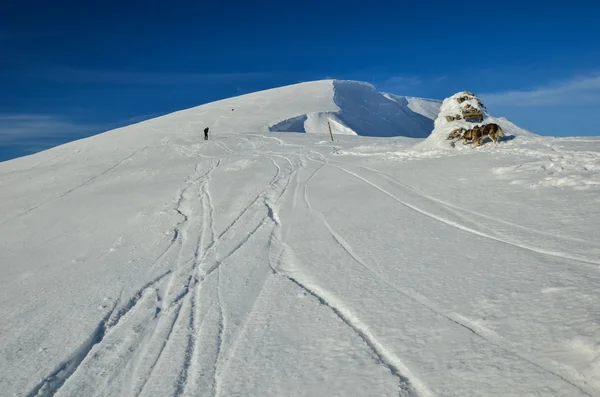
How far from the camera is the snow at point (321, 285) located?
398 centimetres

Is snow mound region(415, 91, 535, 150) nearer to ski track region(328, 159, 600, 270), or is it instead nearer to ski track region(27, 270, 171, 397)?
ski track region(328, 159, 600, 270)

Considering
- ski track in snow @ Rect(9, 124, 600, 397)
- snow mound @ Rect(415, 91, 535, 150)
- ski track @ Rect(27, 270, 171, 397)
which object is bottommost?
ski track @ Rect(27, 270, 171, 397)

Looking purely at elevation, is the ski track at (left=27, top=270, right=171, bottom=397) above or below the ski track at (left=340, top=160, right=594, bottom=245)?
below

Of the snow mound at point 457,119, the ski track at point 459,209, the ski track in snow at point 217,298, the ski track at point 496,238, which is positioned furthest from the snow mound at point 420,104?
the ski track at point 496,238

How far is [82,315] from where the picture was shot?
230 inches

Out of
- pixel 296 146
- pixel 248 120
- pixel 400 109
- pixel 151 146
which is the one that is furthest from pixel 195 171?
pixel 400 109

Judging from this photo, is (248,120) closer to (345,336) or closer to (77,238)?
(77,238)

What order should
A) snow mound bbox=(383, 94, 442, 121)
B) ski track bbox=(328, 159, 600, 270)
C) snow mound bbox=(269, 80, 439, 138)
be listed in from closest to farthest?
ski track bbox=(328, 159, 600, 270), snow mound bbox=(269, 80, 439, 138), snow mound bbox=(383, 94, 442, 121)

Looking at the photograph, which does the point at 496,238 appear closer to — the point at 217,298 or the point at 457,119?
the point at 217,298

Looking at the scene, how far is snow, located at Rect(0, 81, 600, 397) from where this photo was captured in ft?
13.1

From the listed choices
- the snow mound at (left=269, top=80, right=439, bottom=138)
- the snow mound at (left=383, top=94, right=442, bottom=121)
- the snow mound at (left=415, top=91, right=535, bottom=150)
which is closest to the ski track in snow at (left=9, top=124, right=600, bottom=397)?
the snow mound at (left=415, top=91, right=535, bottom=150)

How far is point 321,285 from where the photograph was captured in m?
6.03

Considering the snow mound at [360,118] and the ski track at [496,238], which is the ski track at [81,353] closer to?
the ski track at [496,238]

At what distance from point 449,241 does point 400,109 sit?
6849 cm
